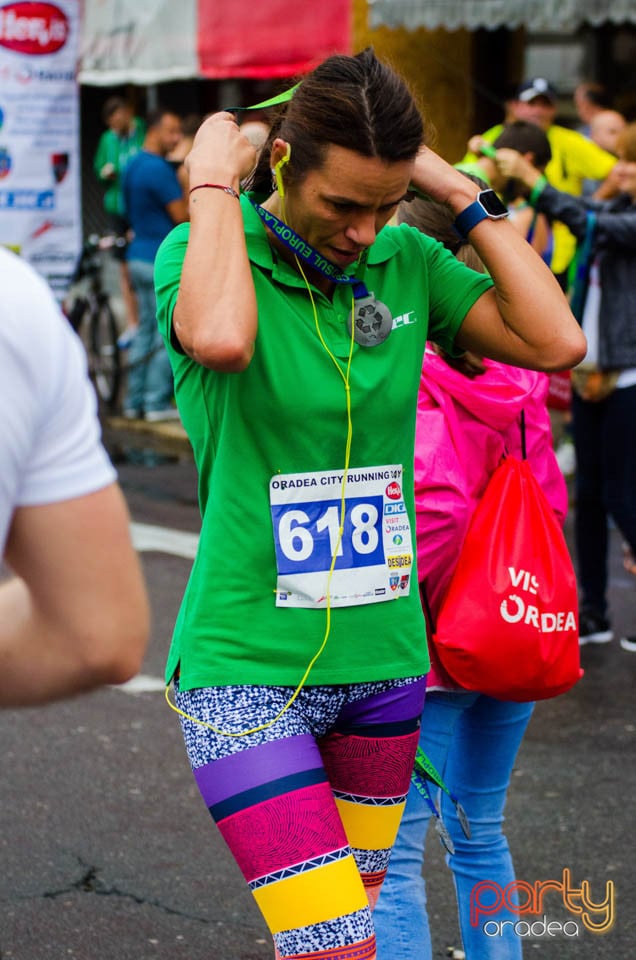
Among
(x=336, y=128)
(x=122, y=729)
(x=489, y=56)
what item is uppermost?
(x=336, y=128)

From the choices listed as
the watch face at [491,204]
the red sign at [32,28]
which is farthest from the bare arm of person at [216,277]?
the red sign at [32,28]

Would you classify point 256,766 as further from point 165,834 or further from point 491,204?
point 165,834

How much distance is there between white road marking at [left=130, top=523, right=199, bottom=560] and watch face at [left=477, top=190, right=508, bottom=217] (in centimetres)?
511

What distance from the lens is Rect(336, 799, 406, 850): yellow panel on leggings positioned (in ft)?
8.38

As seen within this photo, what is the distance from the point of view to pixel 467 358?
10.0 feet

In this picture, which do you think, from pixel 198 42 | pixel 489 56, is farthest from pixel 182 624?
pixel 489 56

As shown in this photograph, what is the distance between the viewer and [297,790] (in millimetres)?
2326

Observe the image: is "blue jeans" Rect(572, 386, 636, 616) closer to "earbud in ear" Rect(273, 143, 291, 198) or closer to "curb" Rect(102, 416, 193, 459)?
"earbud in ear" Rect(273, 143, 291, 198)

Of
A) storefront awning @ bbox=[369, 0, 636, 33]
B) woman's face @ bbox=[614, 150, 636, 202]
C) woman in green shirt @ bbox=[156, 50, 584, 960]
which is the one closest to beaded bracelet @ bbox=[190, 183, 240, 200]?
woman in green shirt @ bbox=[156, 50, 584, 960]

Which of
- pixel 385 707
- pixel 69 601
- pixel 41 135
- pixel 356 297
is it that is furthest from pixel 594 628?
pixel 41 135

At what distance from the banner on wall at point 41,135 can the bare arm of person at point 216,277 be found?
Answer: 7.93m

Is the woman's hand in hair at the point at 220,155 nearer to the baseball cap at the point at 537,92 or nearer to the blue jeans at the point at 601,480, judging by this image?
the blue jeans at the point at 601,480

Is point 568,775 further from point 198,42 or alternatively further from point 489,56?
point 489,56

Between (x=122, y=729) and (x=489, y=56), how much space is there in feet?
30.1
